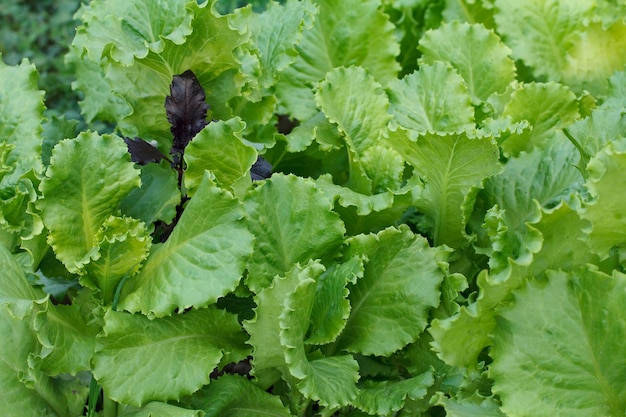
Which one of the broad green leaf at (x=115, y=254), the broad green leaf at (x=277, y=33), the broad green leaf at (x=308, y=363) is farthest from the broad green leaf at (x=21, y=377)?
the broad green leaf at (x=277, y=33)

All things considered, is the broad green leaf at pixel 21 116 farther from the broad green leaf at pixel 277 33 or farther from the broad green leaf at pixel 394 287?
the broad green leaf at pixel 394 287

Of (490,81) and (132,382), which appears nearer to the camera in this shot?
(132,382)

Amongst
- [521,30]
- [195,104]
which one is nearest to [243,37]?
[195,104]

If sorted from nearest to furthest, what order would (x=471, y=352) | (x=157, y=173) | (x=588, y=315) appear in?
(x=588, y=315)
(x=471, y=352)
(x=157, y=173)

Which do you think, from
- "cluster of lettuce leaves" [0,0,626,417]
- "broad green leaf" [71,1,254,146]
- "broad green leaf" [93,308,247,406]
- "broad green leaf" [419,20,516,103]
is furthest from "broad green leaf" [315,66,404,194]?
"broad green leaf" [93,308,247,406]

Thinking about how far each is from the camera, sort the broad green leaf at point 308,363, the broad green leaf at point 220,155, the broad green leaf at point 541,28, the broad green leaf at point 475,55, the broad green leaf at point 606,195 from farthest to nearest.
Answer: the broad green leaf at point 541,28, the broad green leaf at point 475,55, the broad green leaf at point 220,155, the broad green leaf at point 308,363, the broad green leaf at point 606,195

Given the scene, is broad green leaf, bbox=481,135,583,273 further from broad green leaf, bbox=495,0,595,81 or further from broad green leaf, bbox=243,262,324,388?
broad green leaf, bbox=495,0,595,81

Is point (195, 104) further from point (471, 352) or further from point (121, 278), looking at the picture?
point (471, 352)

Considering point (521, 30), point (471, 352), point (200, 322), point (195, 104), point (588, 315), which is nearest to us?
point (588, 315)

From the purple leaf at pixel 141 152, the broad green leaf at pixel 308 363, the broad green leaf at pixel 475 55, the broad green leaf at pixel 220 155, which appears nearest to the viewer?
the broad green leaf at pixel 308 363
